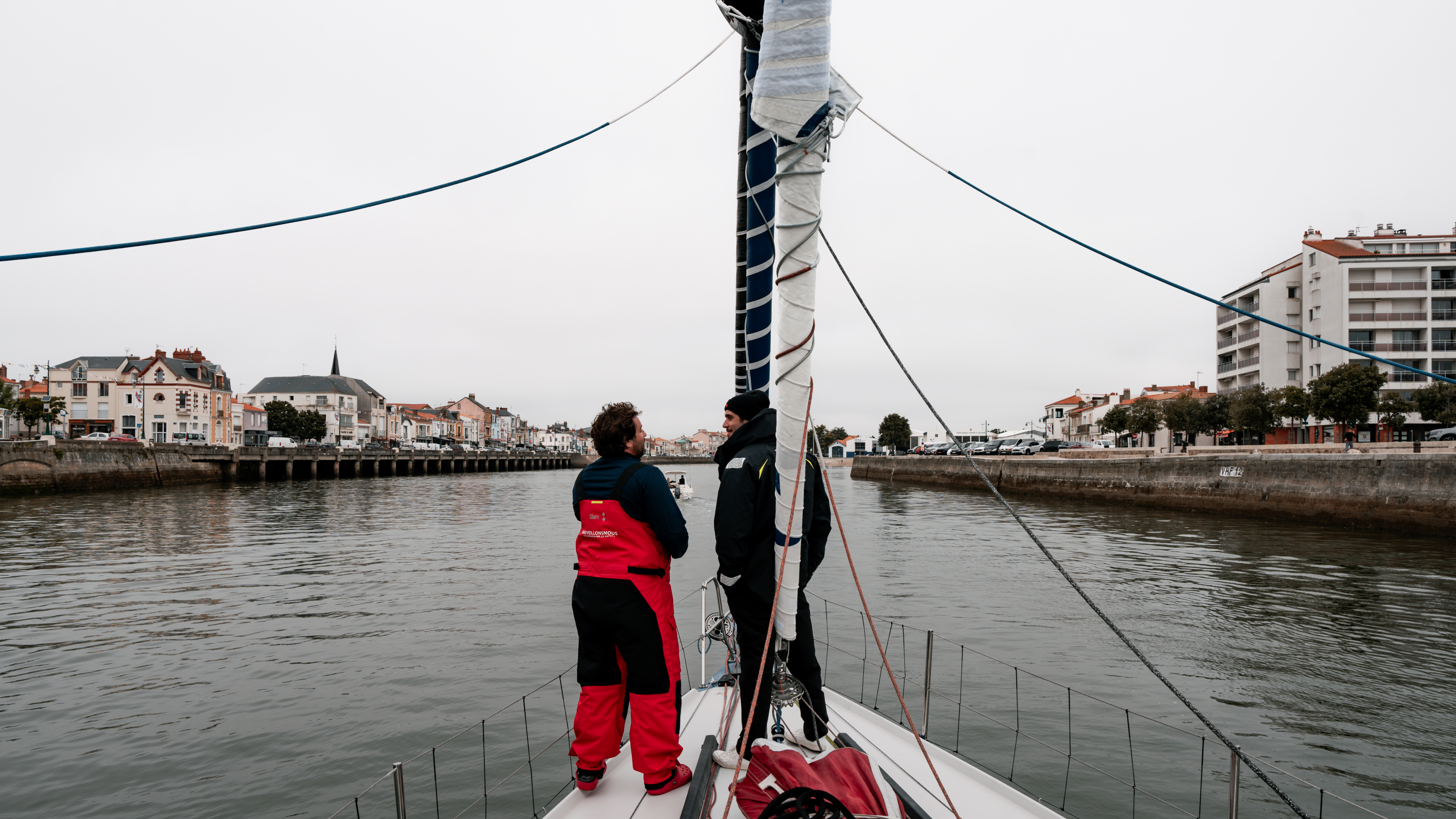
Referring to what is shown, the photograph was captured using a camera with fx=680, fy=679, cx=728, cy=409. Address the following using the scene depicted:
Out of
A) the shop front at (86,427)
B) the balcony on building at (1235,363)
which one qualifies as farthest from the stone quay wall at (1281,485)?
the shop front at (86,427)

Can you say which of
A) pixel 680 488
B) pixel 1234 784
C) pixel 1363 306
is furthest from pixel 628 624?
pixel 1363 306

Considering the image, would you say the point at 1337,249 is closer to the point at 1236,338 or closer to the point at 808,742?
the point at 1236,338

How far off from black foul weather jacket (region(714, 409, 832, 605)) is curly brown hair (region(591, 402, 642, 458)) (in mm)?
453

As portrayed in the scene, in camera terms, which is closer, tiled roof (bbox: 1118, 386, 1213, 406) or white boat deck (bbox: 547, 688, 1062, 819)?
white boat deck (bbox: 547, 688, 1062, 819)

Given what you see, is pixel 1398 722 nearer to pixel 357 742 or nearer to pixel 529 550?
pixel 357 742

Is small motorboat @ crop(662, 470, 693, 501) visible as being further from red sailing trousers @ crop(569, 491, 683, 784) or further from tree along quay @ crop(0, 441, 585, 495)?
red sailing trousers @ crop(569, 491, 683, 784)

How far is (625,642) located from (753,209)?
2.09 metres

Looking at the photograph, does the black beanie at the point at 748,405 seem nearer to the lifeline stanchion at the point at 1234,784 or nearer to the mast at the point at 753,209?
the mast at the point at 753,209

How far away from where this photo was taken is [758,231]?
127 inches

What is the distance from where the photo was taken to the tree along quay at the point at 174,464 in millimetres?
32406

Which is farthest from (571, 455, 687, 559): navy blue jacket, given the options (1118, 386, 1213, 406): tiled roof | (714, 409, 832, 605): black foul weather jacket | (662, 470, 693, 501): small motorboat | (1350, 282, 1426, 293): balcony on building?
(1118, 386, 1213, 406): tiled roof

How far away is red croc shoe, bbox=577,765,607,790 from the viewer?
306 cm

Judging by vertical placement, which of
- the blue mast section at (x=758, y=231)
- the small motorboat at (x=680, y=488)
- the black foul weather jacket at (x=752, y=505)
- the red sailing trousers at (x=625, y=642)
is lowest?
the small motorboat at (x=680, y=488)

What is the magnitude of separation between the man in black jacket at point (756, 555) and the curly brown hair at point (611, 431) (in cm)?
47
